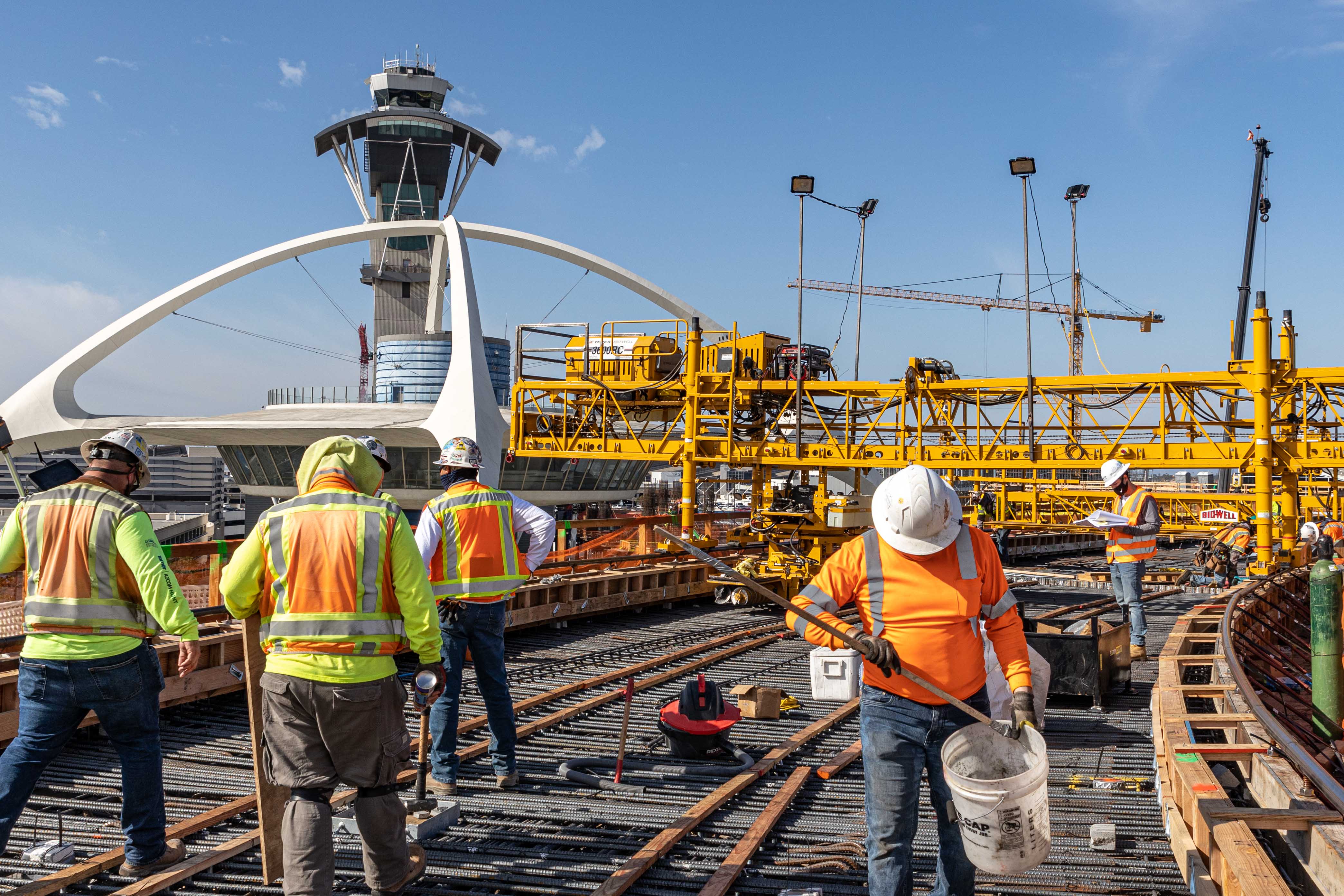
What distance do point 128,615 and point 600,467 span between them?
44175 mm

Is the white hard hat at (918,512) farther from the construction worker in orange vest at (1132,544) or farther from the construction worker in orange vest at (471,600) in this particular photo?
the construction worker in orange vest at (1132,544)

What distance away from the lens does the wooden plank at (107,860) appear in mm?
3875

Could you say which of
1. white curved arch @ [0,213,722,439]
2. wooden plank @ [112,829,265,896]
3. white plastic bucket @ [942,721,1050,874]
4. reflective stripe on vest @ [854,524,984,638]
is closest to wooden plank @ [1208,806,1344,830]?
white plastic bucket @ [942,721,1050,874]

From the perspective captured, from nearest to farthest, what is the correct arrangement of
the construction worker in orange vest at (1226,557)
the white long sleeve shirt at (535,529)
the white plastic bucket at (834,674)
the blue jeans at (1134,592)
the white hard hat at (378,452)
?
1. the white hard hat at (378,452)
2. the white long sleeve shirt at (535,529)
3. the white plastic bucket at (834,674)
4. the blue jeans at (1134,592)
5. the construction worker in orange vest at (1226,557)

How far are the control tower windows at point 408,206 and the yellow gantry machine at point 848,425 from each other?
7165cm

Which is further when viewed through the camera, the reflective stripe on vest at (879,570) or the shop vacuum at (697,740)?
the shop vacuum at (697,740)

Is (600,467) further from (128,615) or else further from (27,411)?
(128,615)

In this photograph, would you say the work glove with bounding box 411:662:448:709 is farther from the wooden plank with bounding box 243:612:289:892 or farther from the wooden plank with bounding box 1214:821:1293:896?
the wooden plank with bounding box 1214:821:1293:896

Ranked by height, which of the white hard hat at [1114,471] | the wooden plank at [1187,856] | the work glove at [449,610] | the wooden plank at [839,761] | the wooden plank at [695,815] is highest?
the white hard hat at [1114,471]

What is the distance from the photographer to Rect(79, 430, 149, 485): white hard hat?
13.6 feet

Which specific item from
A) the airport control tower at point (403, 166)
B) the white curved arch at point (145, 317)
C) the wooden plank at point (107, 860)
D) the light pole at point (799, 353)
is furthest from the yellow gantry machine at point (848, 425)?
the airport control tower at point (403, 166)

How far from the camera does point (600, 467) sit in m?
48.2

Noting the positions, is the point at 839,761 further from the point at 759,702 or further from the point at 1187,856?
the point at 1187,856

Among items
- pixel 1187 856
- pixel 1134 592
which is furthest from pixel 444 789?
pixel 1134 592
